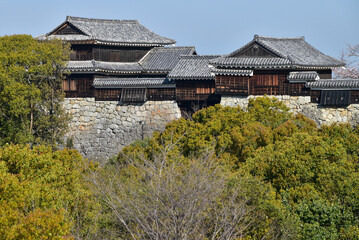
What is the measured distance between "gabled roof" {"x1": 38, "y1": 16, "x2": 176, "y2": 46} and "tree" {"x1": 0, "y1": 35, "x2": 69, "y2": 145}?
3.63m

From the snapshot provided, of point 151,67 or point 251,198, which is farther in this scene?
point 151,67

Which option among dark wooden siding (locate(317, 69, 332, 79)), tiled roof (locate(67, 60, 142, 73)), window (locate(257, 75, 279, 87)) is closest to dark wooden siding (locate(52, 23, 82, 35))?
tiled roof (locate(67, 60, 142, 73))

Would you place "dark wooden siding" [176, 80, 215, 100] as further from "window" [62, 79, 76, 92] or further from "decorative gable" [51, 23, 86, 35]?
"decorative gable" [51, 23, 86, 35]

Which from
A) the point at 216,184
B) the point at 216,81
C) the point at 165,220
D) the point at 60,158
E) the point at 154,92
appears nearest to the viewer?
the point at 165,220

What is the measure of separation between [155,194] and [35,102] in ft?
68.3

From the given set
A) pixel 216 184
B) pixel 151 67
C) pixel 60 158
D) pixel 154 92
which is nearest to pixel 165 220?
pixel 216 184

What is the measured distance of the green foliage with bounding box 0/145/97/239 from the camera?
1266 cm

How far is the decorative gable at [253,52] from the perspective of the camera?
115ft

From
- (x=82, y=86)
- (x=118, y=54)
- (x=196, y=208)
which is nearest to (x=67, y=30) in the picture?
(x=118, y=54)

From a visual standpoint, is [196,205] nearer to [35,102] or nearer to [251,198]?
[251,198]

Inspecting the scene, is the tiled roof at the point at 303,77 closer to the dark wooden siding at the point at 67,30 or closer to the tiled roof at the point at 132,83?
the tiled roof at the point at 132,83

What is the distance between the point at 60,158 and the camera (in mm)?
20203

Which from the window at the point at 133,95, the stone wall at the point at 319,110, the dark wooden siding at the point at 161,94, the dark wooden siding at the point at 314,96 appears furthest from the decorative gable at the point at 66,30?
the dark wooden siding at the point at 314,96

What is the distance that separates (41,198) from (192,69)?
22796 mm
